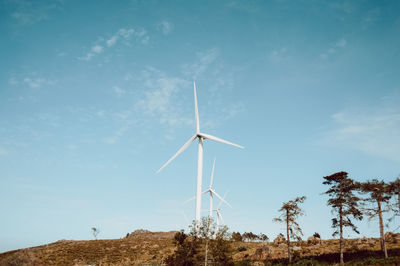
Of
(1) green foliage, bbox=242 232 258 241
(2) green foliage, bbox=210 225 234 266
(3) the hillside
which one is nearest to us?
(2) green foliage, bbox=210 225 234 266

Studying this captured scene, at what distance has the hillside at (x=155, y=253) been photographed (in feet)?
173

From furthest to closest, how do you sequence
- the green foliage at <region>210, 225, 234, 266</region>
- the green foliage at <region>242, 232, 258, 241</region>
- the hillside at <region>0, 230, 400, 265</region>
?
the green foliage at <region>242, 232, 258, 241</region> < the hillside at <region>0, 230, 400, 265</region> < the green foliage at <region>210, 225, 234, 266</region>

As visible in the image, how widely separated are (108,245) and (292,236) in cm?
7468

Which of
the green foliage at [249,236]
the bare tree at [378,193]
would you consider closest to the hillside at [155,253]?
the bare tree at [378,193]

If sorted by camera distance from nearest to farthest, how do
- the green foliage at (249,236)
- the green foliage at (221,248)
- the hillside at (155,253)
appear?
the green foliage at (221,248)
the hillside at (155,253)
the green foliage at (249,236)

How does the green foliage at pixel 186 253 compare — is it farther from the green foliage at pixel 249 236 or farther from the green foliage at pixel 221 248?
the green foliage at pixel 249 236

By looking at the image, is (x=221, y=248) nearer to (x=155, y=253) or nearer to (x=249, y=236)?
(x=155, y=253)

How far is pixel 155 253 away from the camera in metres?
84.1

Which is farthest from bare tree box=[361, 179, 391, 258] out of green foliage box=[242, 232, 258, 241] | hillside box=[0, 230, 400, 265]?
green foliage box=[242, 232, 258, 241]

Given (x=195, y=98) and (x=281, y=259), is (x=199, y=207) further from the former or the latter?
(x=281, y=259)

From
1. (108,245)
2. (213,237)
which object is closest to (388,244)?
(213,237)

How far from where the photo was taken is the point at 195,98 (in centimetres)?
5166

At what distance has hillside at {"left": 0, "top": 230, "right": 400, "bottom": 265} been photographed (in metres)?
52.8

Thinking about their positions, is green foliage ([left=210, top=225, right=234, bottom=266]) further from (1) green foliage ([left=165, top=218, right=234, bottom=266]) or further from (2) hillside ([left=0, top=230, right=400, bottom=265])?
(2) hillside ([left=0, top=230, right=400, bottom=265])
